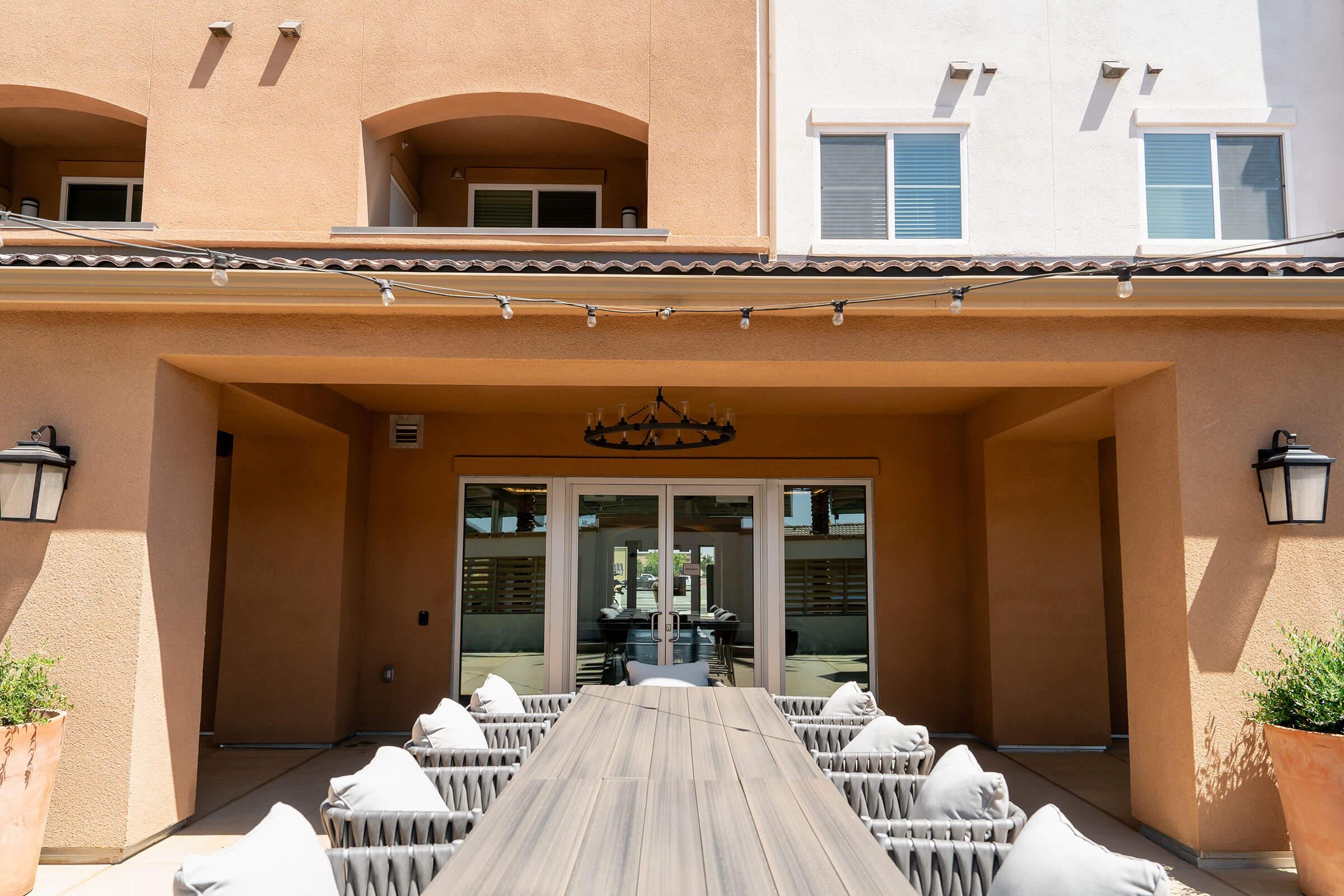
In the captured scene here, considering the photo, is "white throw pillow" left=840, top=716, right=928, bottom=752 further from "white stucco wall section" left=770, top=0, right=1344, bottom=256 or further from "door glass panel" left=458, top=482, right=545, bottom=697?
"door glass panel" left=458, top=482, right=545, bottom=697

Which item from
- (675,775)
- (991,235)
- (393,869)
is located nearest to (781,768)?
(675,775)

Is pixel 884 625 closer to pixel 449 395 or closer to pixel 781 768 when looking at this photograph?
pixel 449 395

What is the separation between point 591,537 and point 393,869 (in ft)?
19.4

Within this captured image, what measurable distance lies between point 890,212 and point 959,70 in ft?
4.28

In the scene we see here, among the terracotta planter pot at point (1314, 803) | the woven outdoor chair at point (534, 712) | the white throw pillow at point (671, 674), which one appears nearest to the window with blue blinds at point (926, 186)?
the white throw pillow at point (671, 674)

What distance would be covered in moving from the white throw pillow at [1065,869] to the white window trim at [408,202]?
651cm

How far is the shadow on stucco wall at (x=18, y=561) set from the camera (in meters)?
5.07

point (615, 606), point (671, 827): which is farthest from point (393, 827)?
point (615, 606)

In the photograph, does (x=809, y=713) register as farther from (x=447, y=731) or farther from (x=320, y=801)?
(x=320, y=801)

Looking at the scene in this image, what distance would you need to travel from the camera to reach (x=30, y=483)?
4.85m

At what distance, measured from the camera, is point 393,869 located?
9.51 feet

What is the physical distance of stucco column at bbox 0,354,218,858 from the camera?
4.95 meters

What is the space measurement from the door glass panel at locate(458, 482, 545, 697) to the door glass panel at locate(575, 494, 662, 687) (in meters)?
0.40

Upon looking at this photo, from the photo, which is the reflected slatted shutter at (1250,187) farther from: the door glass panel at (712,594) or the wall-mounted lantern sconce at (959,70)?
the door glass panel at (712,594)
